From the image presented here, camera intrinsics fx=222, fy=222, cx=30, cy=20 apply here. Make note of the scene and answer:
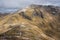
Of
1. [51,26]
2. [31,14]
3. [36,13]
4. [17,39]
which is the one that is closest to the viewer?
[17,39]

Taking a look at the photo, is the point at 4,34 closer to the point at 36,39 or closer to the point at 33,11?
the point at 36,39

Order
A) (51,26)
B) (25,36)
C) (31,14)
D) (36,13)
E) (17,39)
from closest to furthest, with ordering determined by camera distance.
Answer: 1. (17,39)
2. (25,36)
3. (31,14)
4. (36,13)
5. (51,26)

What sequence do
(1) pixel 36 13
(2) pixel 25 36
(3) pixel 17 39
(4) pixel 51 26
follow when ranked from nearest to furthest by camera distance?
(3) pixel 17 39, (2) pixel 25 36, (1) pixel 36 13, (4) pixel 51 26

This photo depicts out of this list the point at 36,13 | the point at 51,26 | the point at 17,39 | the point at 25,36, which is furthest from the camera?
the point at 51,26

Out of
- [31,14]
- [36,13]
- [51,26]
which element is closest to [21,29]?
[31,14]

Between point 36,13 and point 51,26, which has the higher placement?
point 36,13

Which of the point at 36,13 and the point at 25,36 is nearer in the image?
the point at 25,36

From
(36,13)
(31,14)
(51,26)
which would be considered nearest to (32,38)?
(31,14)

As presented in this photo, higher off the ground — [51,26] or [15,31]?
[15,31]

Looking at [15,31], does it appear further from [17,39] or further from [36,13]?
[36,13]
